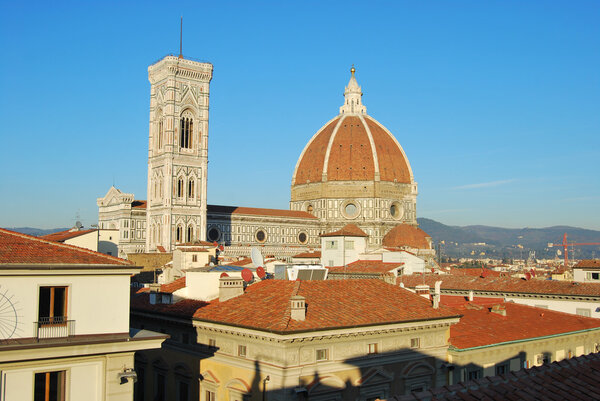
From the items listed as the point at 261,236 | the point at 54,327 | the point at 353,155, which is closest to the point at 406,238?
the point at 353,155

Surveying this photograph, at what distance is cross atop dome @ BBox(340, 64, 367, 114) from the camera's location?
449ft

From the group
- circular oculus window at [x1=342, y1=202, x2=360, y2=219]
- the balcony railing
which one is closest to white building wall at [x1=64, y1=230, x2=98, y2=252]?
the balcony railing

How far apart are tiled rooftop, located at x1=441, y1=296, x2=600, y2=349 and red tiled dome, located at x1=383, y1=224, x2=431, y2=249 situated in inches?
2725

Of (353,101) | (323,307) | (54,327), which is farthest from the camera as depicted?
(353,101)

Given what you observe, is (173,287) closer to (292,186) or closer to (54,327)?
(54,327)

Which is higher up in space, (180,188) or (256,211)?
(180,188)

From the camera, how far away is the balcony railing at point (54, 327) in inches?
639

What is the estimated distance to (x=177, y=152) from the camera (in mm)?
99250

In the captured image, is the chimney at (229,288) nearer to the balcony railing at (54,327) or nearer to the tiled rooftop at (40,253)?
the tiled rooftop at (40,253)

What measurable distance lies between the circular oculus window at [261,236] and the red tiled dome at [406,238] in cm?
2033

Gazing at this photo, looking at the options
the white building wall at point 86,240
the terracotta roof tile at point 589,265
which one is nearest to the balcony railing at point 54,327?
the white building wall at point 86,240

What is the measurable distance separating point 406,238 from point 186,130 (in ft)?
127

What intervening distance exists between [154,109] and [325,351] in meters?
87.2

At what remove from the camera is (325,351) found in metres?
21.1
